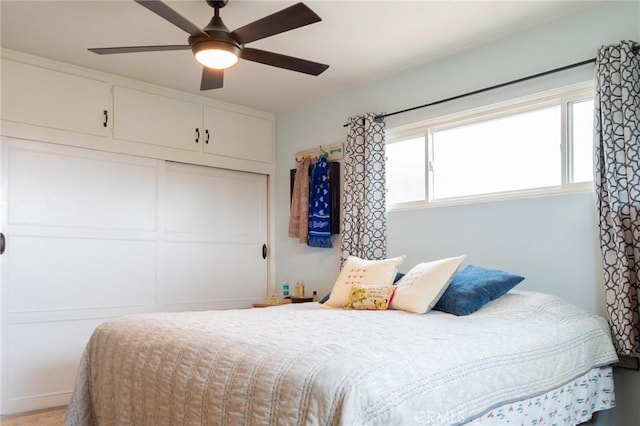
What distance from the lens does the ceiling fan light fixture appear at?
2.55m

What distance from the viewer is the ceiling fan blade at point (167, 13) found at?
6.96ft

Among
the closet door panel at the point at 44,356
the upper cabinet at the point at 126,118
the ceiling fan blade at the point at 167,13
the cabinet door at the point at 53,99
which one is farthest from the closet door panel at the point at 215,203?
the ceiling fan blade at the point at 167,13

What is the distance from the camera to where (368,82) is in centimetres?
407

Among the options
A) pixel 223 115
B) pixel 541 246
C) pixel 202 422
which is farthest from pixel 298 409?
pixel 223 115

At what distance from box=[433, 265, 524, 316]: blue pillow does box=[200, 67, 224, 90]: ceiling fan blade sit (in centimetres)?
179

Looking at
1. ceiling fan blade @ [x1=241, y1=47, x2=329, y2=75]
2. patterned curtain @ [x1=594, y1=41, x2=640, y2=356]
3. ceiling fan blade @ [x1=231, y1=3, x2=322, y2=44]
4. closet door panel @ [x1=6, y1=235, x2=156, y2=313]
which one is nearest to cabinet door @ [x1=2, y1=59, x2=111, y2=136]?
closet door panel @ [x1=6, y1=235, x2=156, y2=313]

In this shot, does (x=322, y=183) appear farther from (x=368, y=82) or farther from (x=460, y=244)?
(x=460, y=244)

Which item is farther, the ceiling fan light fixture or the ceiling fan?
the ceiling fan light fixture

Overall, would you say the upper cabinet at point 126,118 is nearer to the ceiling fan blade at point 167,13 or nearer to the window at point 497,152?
the window at point 497,152

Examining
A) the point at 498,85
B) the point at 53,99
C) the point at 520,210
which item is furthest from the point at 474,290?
the point at 53,99

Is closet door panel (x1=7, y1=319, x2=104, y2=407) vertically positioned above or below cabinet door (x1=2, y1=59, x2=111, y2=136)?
below

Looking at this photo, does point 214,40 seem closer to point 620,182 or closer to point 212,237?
point 620,182

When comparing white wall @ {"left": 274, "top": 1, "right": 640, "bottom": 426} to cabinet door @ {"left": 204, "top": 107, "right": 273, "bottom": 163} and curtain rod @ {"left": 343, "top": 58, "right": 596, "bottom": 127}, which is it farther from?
cabinet door @ {"left": 204, "top": 107, "right": 273, "bottom": 163}

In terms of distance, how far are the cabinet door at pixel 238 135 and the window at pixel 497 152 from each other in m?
1.41
